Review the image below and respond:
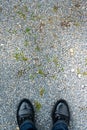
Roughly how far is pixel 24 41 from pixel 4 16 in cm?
34

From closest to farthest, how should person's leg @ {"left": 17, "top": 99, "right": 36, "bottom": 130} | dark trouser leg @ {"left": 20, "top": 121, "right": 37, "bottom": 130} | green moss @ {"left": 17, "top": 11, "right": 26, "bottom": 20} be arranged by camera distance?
dark trouser leg @ {"left": 20, "top": 121, "right": 37, "bottom": 130} < person's leg @ {"left": 17, "top": 99, "right": 36, "bottom": 130} < green moss @ {"left": 17, "top": 11, "right": 26, "bottom": 20}

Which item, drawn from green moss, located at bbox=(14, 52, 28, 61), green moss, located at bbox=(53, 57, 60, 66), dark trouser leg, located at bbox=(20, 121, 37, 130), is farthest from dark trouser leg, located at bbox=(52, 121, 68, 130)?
green moss, located at bbox=(14, 52, 28, 61)

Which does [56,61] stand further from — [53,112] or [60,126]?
[60,126]

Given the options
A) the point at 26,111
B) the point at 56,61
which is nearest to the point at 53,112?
the point at 26,111

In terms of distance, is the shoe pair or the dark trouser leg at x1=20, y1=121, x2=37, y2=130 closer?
the dark trouser leg at x1=20, y1=121, x2=37, y2=130

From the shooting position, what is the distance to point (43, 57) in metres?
4.71

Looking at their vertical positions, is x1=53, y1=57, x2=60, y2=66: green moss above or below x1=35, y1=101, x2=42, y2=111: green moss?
above

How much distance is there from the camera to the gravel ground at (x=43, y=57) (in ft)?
15.3

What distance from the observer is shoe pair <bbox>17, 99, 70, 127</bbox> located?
4.64 meters

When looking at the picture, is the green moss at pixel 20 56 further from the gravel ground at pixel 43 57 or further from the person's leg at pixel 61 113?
the person's leg at pixel 61 113

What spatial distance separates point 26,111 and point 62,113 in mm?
375

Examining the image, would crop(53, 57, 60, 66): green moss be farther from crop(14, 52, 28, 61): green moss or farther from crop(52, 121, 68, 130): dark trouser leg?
crop(52, 121, 68, 130): dark trouser leg

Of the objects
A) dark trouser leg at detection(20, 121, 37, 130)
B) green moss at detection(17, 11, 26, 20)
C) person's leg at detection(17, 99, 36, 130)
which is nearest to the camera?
dark trouser leg at detection(20, 121, 37, 130)

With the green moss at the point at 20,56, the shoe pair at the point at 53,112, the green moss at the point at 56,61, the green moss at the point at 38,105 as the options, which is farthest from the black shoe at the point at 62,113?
the green moss at the point at 20,56
